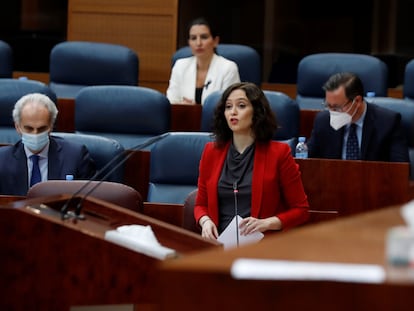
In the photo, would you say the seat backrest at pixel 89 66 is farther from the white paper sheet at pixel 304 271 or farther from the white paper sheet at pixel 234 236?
the white paper sheet at pixel 304 271

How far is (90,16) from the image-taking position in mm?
5383

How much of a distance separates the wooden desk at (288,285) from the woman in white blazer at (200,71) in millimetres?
3263

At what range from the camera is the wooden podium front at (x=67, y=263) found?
1.54m

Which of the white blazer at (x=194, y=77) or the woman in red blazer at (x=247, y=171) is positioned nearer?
the woman in red blazer at (x=247, y=171)

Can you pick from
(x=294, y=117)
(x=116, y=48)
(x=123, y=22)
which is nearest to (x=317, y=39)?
(x=123, y=22)

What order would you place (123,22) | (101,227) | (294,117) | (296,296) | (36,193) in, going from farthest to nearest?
(123,22)
(294,117)
(36,193)
(101,227)
(296,296)

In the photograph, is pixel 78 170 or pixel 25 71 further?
pixel 25 71

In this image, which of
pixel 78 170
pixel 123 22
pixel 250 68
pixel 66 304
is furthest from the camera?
pixel 123 22

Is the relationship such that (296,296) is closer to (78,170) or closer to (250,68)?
(78,170)

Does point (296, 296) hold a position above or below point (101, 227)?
above

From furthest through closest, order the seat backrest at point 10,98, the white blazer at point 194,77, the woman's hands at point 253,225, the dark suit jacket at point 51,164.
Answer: the white blazer at point 194,77 < the seat backrest at point 10,98 < the dark suit jacket at point 51,164 < the woman's hands at point 253,225

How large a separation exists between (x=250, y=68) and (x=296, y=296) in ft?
12.0

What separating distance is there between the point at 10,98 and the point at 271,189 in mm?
1520

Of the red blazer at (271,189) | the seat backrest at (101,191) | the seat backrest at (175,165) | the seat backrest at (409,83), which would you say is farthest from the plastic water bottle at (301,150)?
the seat backrest at (409,83)
